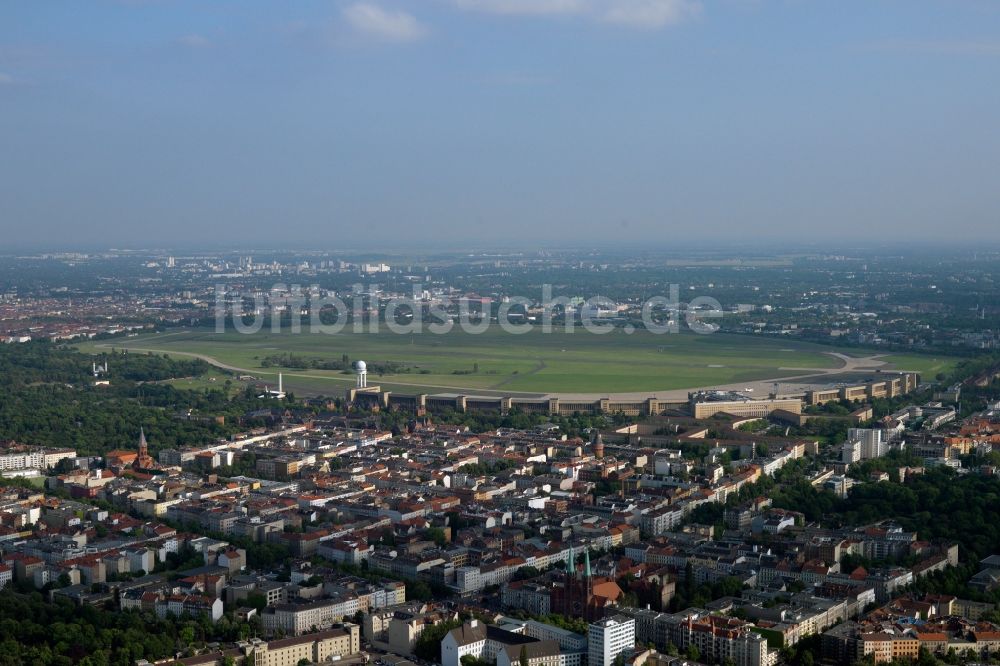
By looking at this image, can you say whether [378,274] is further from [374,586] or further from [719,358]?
[374,586]

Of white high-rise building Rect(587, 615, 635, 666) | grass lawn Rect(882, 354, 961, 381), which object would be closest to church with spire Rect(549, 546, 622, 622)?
white high-rise building Rect(587, 615, 635, 666)

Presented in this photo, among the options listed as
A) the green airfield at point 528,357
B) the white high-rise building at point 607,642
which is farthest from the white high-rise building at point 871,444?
the white high-rise building at point 607,642

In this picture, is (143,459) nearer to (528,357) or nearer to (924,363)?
(528,357)

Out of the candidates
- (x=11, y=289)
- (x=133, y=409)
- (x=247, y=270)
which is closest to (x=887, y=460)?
(x=133, y=409)

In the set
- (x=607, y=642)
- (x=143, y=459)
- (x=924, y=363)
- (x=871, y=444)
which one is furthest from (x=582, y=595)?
(x=924, y=363)

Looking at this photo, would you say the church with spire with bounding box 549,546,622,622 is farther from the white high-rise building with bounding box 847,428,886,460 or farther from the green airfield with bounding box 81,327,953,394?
the green airfield with bounding box 81,327,953,394

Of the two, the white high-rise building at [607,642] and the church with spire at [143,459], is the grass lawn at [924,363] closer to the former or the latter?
the church with spire at [143,459]
